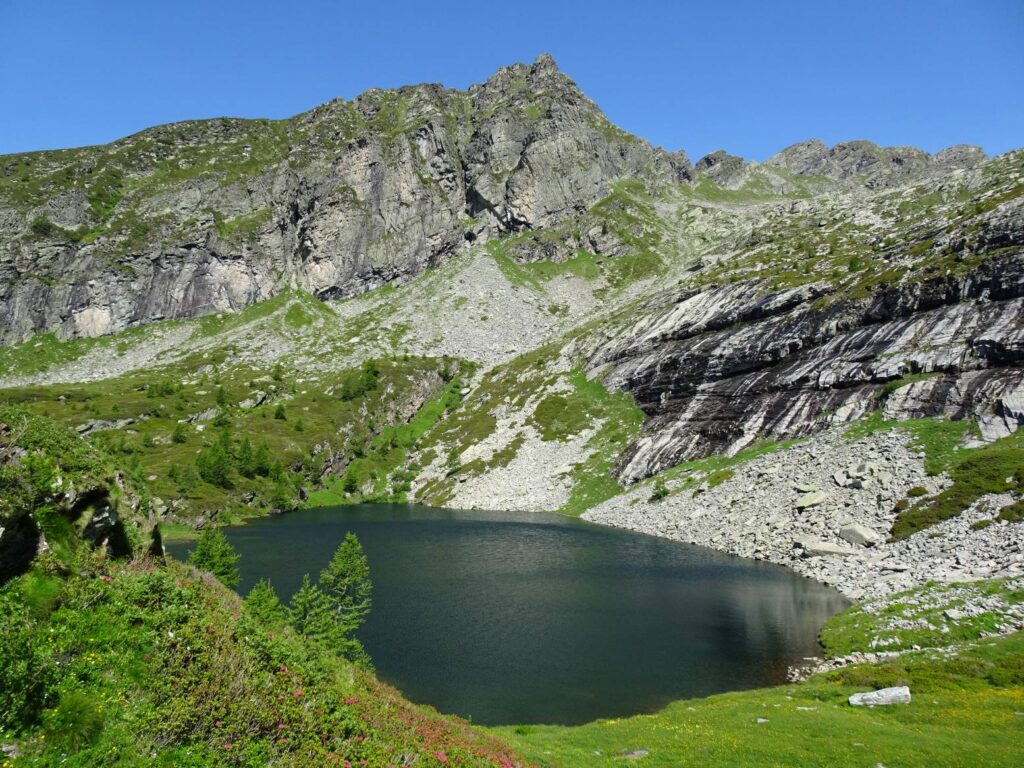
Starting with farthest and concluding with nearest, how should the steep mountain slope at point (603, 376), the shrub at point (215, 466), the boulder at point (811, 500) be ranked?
the shrub at point (215, 466) < the steep mountain slope at point (603, 376) < the boulder at point (811, 500)

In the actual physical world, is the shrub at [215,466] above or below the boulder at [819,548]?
above

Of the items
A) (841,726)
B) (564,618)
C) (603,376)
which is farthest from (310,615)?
(603,376)

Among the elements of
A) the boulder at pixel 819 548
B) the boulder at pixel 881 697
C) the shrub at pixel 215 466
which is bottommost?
the boulder at pixel 881 697

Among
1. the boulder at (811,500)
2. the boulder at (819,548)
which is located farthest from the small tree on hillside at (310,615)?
the boulder at (811,500)

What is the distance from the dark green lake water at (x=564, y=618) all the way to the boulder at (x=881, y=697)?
8033 mm

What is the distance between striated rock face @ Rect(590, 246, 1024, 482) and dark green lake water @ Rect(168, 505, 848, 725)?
30396 mm

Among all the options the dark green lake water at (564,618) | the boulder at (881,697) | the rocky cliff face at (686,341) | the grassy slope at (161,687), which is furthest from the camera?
the rocky cliff face at (686,341)

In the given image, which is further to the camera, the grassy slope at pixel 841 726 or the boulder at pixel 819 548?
the boulder at pixel 819 548

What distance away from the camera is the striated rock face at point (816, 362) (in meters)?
66.9

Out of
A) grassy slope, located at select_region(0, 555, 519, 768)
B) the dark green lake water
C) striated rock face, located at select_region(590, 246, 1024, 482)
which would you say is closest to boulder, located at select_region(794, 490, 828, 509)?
the dark green lake water

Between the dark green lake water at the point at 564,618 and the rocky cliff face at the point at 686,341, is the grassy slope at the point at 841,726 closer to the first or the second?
the dark green lake water at the point at 564,618

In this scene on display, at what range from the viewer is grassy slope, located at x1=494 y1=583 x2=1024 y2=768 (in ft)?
57.9

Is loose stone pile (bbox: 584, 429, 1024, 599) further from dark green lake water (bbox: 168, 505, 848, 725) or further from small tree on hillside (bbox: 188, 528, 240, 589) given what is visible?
small tree on hillside (bbox: 188, 528, 240, 589)

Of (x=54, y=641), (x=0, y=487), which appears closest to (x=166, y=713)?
(x=54, y=641)
